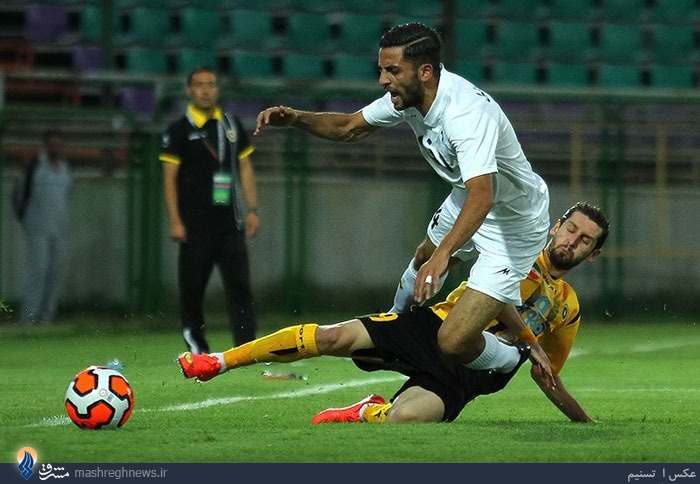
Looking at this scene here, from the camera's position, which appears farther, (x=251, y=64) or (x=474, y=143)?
(x=251, y=64)

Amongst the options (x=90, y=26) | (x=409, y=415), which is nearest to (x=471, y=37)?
(x=90, y=26)

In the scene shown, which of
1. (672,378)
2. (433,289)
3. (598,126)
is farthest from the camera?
(598,126)

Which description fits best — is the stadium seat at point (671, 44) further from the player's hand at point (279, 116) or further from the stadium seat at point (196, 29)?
the player's hand at point (279, 116)

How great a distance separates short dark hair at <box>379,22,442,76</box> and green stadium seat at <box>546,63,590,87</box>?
1085 cm

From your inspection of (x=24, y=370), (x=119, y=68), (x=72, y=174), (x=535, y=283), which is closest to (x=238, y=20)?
(x=119, y=68)

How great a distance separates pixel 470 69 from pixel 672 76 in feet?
8.12

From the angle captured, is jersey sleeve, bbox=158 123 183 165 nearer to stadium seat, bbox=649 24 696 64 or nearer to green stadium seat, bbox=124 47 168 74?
green stadium seat, bbox=124 47 168 74

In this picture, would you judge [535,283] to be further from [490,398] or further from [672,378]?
[672,378]

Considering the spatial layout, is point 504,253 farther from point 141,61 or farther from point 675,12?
point 675,12

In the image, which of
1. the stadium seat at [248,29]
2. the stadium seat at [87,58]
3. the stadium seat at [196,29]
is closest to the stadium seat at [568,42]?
the stadium seat at [248,29]

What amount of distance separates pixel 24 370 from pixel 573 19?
31.2 feet

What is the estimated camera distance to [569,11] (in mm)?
17312

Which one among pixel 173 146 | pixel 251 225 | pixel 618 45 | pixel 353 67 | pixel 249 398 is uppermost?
pixel 618 45

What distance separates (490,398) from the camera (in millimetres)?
8391
